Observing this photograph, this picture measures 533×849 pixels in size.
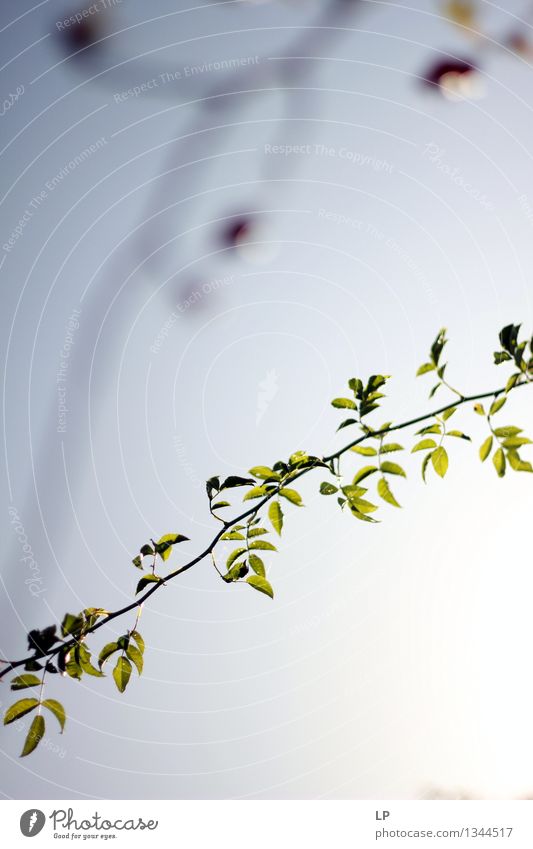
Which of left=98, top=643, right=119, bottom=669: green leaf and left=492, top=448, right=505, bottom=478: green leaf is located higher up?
left=492, top=448, right=505, bottom=478: green leaf

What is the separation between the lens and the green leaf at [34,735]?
0.61 metres

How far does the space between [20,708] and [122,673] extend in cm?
12

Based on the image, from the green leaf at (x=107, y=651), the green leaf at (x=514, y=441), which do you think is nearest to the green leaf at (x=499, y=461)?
the green leaf at (x=514, y=441)

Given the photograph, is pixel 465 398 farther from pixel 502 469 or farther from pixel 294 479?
pixel 294 479

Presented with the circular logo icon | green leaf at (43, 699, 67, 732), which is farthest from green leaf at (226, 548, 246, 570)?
the circular logo icon

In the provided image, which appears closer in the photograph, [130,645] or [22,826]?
[130,645]

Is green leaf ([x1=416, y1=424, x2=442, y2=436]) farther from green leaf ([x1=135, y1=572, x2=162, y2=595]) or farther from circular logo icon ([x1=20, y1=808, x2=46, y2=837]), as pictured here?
circular logo icon ([x1=20, y1=808, x2=46, y2=837])

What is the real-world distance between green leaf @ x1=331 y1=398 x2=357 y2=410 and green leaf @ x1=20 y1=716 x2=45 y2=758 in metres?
0.49

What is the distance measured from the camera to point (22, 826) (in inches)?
46.8

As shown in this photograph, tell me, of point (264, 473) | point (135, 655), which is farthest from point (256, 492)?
point (135, 655)

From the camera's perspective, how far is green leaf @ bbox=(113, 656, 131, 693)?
677 millimetres

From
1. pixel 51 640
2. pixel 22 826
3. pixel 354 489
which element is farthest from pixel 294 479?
pixel 22 826

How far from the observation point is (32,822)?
120cm

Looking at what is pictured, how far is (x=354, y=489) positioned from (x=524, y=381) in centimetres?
21
